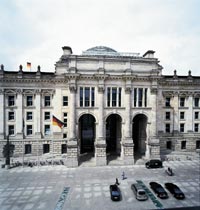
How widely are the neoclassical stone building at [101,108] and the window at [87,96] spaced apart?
219 millimetres

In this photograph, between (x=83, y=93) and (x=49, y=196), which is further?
(x=83, y=93)

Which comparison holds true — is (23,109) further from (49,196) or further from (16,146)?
(49,196)

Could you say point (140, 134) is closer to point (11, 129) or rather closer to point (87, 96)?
point (87, 96)

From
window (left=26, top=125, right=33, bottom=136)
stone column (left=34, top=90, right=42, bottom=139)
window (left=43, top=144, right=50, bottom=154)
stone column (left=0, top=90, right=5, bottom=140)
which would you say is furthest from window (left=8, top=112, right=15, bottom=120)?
window (left=43, top=144, right=50, bottom=154)

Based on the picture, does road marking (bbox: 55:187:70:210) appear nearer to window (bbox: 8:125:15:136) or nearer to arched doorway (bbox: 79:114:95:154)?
arched doorway (bbox: 79:114:95:154)

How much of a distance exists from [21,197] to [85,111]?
18906 mm

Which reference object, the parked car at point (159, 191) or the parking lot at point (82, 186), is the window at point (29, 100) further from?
the parked car at point (159, 191)

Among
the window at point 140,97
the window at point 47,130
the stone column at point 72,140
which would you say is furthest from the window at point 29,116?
the window at point 140,97

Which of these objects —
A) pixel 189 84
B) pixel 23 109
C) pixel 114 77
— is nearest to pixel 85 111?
pixel 114 77

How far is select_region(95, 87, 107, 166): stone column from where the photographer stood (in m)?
34.6

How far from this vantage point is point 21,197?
74.1ft

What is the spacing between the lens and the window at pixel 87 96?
35.3 metres

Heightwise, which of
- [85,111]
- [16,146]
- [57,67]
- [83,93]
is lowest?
[16,146]

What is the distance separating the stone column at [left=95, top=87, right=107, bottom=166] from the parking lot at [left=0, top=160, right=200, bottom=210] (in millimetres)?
1777
